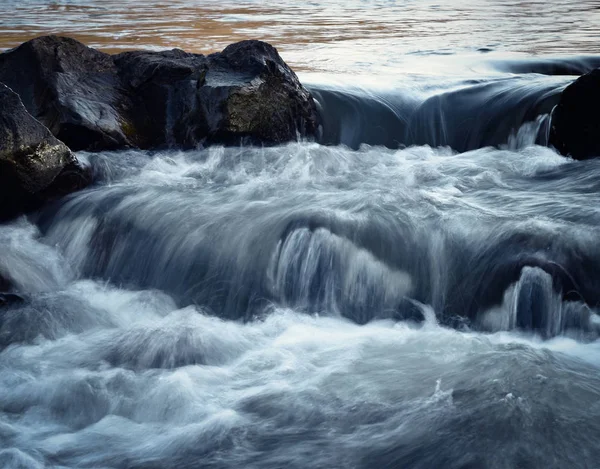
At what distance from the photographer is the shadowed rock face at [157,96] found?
709 cm

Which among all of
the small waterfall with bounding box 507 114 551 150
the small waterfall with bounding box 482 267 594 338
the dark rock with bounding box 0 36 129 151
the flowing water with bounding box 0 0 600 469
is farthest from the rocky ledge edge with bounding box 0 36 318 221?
the small waterfall with bounding box 482 267 594 338

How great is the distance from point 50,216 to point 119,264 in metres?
0.95

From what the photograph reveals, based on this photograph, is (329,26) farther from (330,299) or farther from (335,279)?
(330,299)

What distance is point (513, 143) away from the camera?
7457mm

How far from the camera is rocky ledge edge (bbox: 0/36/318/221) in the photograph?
7.09m

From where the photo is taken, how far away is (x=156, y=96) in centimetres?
750

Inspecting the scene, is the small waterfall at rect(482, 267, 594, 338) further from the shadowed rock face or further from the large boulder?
the large boulder

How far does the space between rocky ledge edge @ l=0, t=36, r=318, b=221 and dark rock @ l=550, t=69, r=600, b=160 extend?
7.61 ft

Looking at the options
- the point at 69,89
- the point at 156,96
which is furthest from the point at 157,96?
the point at 69,89

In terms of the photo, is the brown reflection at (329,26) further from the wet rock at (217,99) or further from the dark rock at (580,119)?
the dark rock at (580,119)

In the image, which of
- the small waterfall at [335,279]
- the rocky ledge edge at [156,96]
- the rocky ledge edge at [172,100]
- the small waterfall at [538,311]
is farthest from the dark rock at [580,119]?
the small waterfall at [335,279]

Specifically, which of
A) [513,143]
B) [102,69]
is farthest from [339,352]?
[102,69]

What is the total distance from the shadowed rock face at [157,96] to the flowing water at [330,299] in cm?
24

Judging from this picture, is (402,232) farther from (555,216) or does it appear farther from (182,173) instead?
(182,173)
